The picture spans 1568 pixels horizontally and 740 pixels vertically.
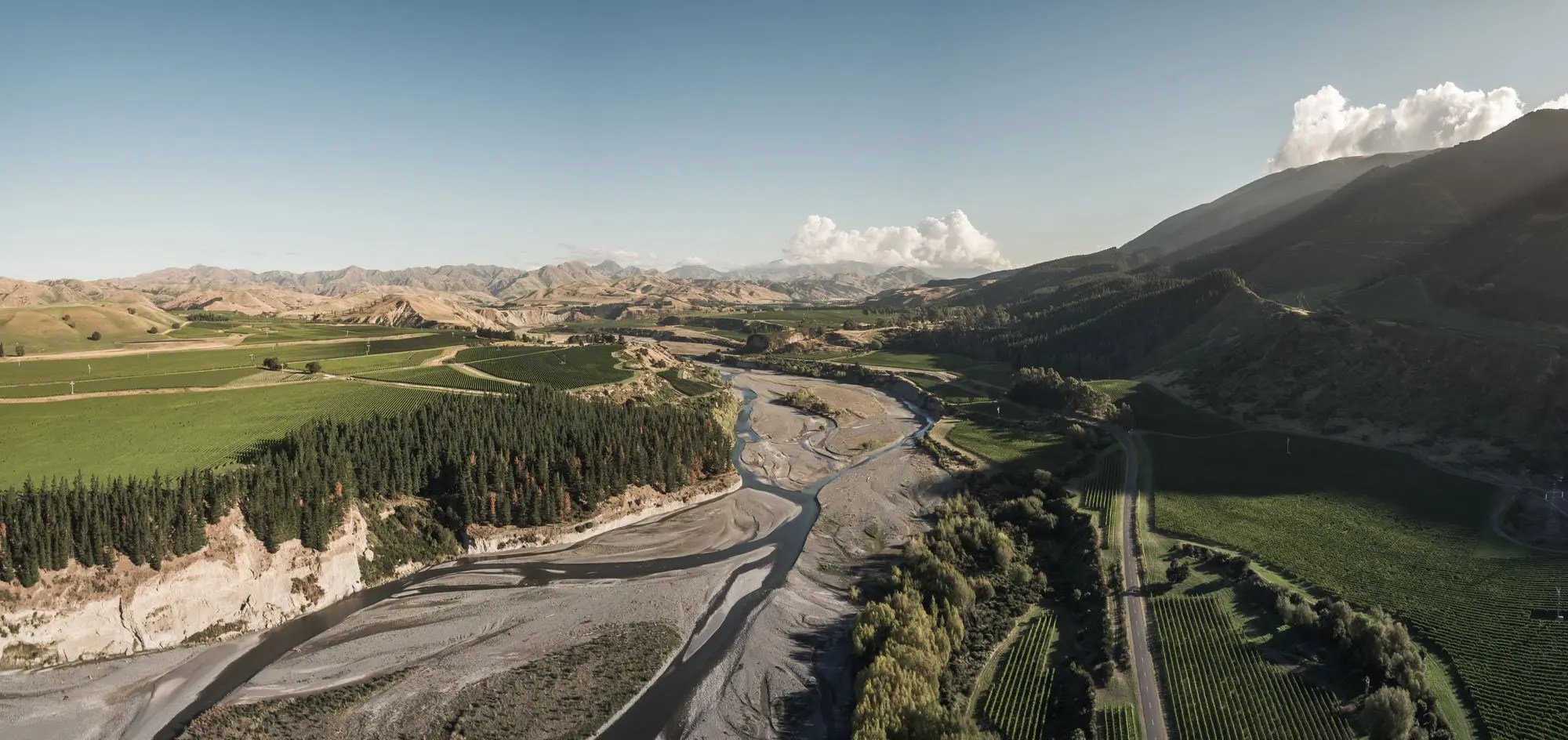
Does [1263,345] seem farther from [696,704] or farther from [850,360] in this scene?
[696,704]

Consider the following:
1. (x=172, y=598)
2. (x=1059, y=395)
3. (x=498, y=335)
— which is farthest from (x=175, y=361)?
(x=1059, y=395)

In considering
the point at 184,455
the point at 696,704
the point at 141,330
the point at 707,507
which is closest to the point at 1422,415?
the point at 707,507

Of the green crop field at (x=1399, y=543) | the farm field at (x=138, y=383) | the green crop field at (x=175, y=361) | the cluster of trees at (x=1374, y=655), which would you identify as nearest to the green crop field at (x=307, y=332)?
the green crop field at (x=175, y=361)

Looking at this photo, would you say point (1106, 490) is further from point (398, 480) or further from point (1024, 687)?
point (398, 480)

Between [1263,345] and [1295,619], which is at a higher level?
[1263,345]

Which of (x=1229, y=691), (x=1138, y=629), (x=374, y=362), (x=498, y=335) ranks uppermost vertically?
(x=498, y=335)

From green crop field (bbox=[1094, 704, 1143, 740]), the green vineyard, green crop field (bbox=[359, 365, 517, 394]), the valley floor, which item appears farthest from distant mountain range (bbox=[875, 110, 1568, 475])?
green crop field (bbox=[359, 365, 517, 394])
